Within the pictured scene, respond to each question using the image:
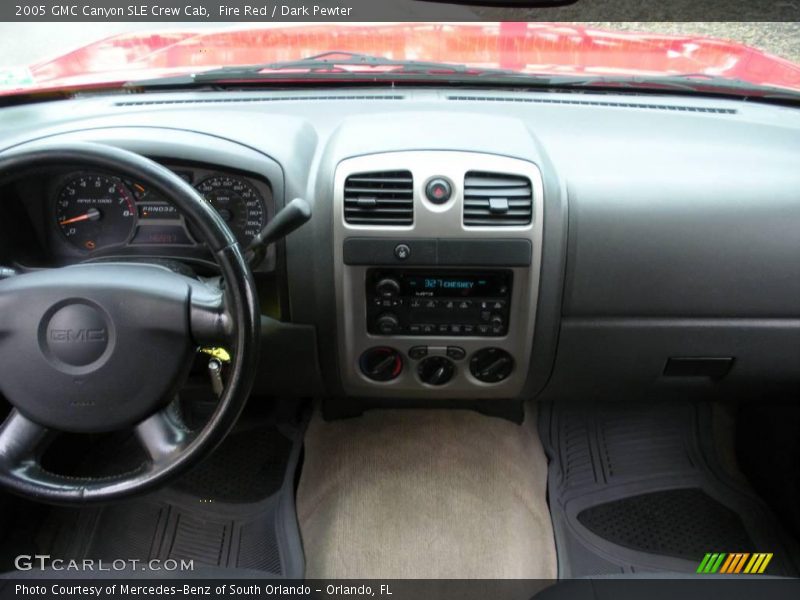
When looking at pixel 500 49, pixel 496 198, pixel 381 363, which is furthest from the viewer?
pixel 500 49

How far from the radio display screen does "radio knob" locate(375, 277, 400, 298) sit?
0.02 meters

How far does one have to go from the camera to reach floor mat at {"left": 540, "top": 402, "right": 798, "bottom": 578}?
1.83m

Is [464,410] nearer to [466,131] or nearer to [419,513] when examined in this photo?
[419,513]

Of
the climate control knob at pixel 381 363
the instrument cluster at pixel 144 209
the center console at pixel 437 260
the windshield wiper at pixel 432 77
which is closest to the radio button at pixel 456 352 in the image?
the center console at pixel 437 260

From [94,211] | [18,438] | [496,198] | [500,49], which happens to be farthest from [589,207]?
[18,438]

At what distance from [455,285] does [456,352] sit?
0.18 meters

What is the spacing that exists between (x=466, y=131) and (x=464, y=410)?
3.36ft

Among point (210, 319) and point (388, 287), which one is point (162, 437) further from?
point (388, 287)

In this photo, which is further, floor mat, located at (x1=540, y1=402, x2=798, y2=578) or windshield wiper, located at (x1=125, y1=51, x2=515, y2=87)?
floor mat, located at (x1=540, y1=402, x2=798, y2=578)

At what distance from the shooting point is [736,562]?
5.94ft

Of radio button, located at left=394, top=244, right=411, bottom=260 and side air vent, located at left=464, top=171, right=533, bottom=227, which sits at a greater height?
side air vent, located at left=464, top=171, right=533, bottom=227

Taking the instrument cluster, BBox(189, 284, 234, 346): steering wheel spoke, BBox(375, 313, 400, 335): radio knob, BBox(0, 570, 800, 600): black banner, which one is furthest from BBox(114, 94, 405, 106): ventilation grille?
BBox(0, 570, 800, 600): black banner

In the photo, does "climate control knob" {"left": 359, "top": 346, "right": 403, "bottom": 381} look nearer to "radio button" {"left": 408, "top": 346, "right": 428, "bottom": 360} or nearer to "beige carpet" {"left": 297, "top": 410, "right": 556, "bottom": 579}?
"radio button" {"left": 408, "top": 346, "right": 428, "bottom": 360}

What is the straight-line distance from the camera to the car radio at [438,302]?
57.4 inches
